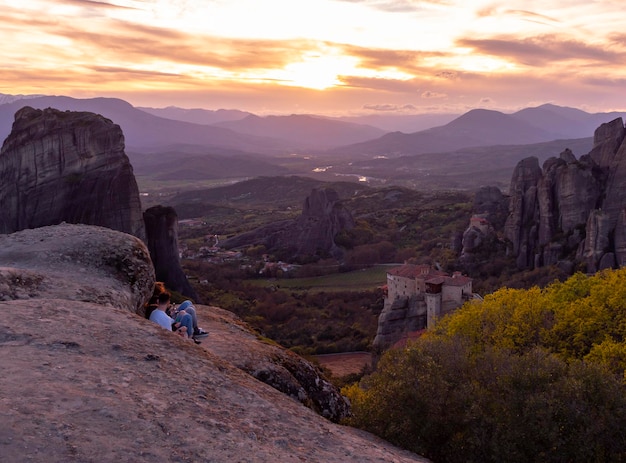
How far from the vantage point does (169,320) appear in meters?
16.8

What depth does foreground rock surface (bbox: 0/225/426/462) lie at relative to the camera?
363 inches

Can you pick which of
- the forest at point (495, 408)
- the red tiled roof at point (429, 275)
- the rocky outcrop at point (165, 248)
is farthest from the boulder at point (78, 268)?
the red tiled roof at point (429, 275)

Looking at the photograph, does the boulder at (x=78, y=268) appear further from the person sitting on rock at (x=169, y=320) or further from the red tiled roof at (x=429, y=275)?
the red tiled roof at (x=429, y=275)

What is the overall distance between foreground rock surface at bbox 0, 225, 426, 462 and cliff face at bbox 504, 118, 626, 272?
191ft

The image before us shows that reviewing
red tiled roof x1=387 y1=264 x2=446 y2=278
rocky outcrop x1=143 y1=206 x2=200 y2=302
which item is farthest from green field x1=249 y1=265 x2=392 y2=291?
rocky outcrop x1=143 y1=206 x2=200 y2=302

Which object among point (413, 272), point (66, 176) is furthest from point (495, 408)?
point (66, 176)

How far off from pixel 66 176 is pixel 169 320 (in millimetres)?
52887

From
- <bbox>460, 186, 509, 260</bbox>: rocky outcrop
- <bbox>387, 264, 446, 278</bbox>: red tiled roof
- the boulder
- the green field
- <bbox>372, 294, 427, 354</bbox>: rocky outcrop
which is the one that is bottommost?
the green field

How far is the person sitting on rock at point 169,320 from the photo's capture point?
16609 mm

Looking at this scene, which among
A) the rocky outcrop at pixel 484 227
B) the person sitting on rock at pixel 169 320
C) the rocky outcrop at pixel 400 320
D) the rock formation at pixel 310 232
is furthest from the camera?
the rock formation at pixel 310 232

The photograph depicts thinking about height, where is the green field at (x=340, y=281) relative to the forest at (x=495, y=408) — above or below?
below

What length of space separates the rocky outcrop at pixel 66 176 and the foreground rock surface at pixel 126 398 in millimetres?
46350

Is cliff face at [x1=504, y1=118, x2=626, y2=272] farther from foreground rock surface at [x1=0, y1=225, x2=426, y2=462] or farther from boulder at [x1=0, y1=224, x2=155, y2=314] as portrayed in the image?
foreground rock surface at [x1=0, y1=225, x2=426, y2=462]

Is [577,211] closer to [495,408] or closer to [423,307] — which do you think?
[423,307]
